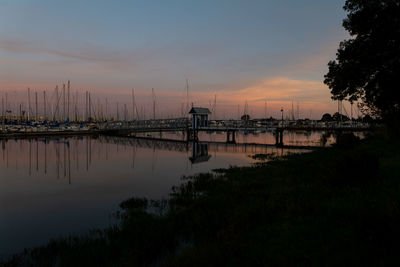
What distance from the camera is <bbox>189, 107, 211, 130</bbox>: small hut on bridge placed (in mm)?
59531

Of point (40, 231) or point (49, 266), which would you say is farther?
point (40, 231)

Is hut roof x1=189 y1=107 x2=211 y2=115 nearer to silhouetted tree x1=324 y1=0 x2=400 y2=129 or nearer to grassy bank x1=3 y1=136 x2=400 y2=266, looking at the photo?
silhouetted tree x1=324 y1=0 x2=400 y2=129

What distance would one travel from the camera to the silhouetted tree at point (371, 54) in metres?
22.0

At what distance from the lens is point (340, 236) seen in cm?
664

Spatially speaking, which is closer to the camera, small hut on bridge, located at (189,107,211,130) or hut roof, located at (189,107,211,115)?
hut roof, located at (189,107,211,115)

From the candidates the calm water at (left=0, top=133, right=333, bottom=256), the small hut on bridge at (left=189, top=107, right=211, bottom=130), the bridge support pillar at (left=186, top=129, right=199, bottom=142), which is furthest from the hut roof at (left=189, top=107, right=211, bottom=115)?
the calm water at (left=0, top=133, right=333, bottom=256)

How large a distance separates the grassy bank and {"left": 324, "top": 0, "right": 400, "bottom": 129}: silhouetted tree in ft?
42.2

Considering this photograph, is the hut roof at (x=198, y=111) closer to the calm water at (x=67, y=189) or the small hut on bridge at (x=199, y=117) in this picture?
the small hut on bridge at (x=199, y=117)

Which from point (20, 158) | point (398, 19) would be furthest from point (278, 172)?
point (20, 158)

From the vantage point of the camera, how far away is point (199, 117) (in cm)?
6069

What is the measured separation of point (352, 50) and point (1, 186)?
30.6 meters

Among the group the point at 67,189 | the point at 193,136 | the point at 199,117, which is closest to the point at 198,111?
the point at 199,117

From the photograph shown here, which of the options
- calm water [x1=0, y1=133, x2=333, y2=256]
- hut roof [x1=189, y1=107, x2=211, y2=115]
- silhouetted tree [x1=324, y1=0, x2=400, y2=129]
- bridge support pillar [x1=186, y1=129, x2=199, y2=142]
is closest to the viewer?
calm water [x1=0, y1=133, x2=333, y2=256]

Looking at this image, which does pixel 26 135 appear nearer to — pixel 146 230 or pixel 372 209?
pixel 146 230
